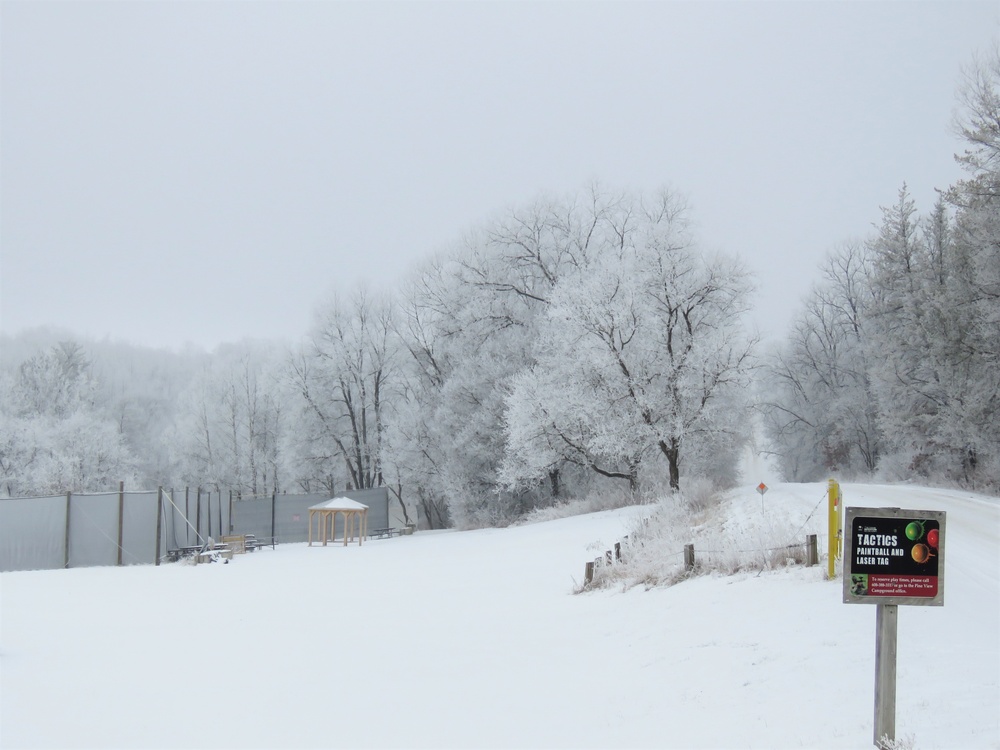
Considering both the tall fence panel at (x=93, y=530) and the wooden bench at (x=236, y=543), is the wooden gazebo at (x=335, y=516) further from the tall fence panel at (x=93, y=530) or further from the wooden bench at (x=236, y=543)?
the tall fence panel at (x=93, y=530)

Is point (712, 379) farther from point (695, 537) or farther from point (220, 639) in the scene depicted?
point (220, 639)

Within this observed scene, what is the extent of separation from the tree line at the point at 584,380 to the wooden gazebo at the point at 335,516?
3.99 m

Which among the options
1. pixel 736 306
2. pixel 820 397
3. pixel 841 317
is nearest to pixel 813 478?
pixel 820 397

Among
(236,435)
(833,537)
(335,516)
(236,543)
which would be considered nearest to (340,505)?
(335,516)

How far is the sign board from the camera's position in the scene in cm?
502

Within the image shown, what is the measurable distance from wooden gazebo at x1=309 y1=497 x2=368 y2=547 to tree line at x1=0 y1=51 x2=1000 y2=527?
3988mm

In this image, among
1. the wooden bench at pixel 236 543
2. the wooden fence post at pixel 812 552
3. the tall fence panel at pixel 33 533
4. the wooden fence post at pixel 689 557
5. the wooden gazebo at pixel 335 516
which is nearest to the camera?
the wooden fence post at pixel 812 552

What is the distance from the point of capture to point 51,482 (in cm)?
4738

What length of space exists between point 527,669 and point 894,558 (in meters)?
4.91

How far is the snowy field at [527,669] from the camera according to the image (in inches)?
242

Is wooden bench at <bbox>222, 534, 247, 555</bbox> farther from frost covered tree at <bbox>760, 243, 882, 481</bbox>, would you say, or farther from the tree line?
frost covered tree at <bbox>760, 243, 882, 481</bbox>

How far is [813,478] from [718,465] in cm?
1376

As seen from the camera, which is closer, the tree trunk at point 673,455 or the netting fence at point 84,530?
the tree trunk at point 673,455

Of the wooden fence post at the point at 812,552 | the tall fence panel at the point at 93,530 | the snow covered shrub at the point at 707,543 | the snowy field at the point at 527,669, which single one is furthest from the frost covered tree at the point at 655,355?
the wooden fence post at the point at 812,552
